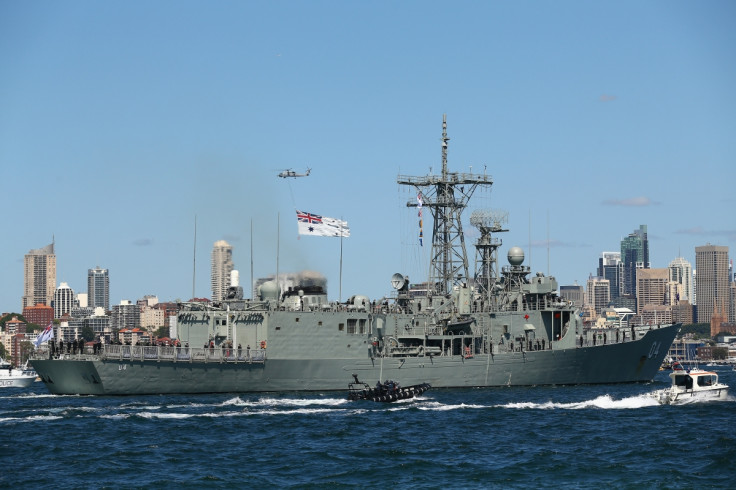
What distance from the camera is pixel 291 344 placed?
6328cm

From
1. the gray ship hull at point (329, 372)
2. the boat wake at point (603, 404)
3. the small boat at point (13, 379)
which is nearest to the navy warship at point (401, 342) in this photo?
the gray ship hull at point (329, 372)

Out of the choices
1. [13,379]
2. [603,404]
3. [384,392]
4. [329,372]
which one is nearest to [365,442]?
[384,392]

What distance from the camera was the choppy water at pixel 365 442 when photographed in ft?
123

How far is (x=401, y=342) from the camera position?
2665 inches

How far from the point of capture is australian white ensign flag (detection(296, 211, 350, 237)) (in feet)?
217

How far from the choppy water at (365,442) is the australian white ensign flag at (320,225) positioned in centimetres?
1108

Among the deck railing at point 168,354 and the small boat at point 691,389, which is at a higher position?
the deck railing at point 168,354

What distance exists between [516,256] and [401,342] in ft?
39.7

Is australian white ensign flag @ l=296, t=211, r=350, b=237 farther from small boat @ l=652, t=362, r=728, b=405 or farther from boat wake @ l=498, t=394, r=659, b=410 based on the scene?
small boat @ l=652, t=362, r=728, b=405

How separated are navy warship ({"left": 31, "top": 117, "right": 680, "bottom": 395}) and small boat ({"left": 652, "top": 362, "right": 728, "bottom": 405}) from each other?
11.2 meters

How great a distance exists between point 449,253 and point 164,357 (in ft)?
78.1

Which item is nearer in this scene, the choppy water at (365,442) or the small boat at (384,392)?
the choppy water at (365,442)

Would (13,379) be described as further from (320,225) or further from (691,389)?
(691,389)

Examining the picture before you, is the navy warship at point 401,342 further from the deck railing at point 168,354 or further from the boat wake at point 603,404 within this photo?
the boat wake at point 603,404
